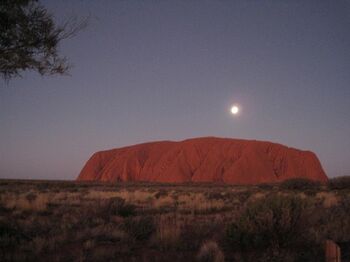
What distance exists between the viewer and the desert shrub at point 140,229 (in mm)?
9016

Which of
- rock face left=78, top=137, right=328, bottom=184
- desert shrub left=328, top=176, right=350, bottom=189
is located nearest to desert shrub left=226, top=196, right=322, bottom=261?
desert shrub left=328, top=176, right=350, bottom=189

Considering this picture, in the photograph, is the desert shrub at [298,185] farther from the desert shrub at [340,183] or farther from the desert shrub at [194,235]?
the desert shrub at [194,235]

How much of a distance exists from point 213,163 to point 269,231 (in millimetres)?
81380

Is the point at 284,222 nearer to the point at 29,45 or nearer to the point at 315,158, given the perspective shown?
the point at 29,45

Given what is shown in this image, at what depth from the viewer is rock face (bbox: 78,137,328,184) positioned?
273 feet

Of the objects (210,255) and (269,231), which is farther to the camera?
(269,231)

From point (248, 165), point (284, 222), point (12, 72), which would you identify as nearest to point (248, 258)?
point (284, 222)

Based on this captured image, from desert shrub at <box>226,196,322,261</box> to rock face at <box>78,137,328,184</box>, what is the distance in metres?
Result: 72.0

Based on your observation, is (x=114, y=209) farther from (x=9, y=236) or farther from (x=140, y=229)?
(x=9, y=236)

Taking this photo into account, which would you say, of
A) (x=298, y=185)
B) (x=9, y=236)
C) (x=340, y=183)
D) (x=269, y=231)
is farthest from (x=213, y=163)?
(x=269, y=231)

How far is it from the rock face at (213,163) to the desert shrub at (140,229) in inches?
2790

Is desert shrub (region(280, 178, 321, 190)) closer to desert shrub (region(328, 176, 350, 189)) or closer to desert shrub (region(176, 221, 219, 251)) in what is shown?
desert shrub (region(328, 176, 350, 189))

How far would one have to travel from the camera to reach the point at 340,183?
35219mm

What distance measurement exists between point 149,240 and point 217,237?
1.66m
